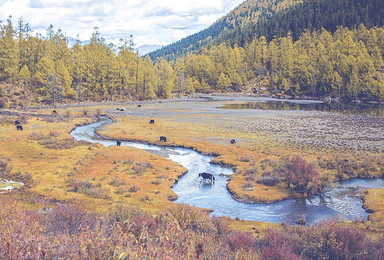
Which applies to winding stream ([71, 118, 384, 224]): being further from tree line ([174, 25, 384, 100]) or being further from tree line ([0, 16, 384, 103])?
tree line ([174, 25, 384, 100])

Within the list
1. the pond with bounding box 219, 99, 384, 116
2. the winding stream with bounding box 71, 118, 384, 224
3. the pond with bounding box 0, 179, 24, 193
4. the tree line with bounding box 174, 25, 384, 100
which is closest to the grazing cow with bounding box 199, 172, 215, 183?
Answer: the winding stream with bounding box 71, 118, 384, 224

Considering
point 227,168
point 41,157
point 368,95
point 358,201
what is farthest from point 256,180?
point 368,95

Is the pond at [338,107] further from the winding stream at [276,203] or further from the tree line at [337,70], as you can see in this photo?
the winding stream at [276,203]

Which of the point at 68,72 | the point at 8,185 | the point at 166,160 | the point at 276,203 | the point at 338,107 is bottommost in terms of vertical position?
the point at 276,203

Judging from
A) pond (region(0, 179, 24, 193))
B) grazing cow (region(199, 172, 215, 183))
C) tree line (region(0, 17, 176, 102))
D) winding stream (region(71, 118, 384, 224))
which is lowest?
winding stream (region(71, 118, 384, 224))

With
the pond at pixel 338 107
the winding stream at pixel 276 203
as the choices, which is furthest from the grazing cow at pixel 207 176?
the pond at pixel 338 107

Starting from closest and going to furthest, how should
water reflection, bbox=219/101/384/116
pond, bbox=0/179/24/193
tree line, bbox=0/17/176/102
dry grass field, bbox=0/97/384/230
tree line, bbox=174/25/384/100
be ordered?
pond, bbox=0/179/24/193, dry grass field, bbox=0/97/384/230, water reflection, bbox=219/101/384/116, tree line, bbox=0/17/176/102, tree line, bbox=174/25/384/100

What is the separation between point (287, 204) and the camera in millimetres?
31641

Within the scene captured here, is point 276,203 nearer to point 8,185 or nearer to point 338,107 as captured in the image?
point 8,185

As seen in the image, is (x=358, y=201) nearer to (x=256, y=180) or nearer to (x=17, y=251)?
(x=256, y=180)

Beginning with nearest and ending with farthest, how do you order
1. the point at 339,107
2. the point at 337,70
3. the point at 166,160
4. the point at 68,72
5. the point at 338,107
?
the point at 166,160 → the point at 339,107 → the point at 338,107 → the point at 68,72 → the point at 337,70

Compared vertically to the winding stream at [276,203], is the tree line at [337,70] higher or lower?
higher

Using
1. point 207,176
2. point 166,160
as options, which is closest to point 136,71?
point 166,160

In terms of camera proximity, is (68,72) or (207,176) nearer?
(207,176)
